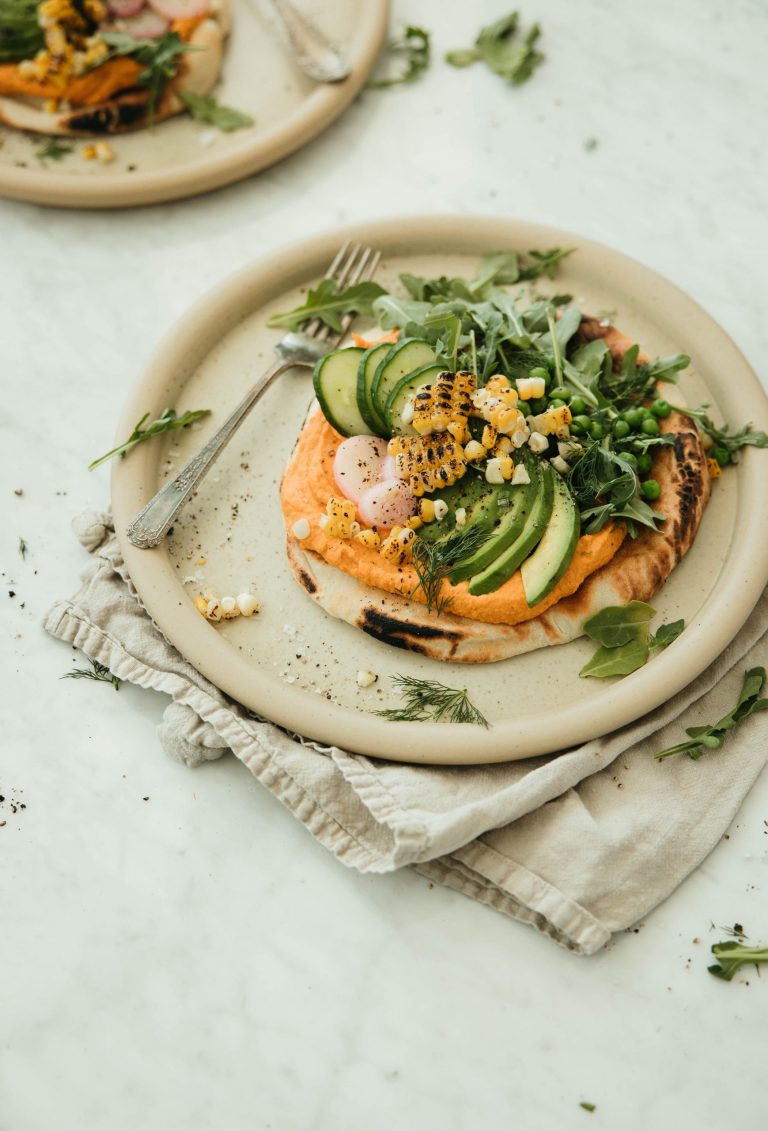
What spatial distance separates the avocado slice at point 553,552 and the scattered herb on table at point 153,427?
178 cm

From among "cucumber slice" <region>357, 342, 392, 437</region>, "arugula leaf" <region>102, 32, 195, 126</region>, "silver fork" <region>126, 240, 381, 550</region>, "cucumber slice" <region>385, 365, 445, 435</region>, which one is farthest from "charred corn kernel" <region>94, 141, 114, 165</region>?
"cucumber slice" <region>385, 365, 445, 435</region>

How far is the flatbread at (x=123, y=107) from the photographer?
582cm

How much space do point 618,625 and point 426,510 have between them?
3.12 feet

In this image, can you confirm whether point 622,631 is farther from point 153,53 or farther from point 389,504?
point 153,53

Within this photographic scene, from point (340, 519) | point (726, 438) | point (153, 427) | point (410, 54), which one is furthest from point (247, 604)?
point (410, 54)

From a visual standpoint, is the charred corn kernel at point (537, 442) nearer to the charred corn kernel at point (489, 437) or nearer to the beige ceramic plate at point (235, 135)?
the charred corn kernel at point (489, 437)

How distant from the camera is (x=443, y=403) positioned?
438 centimetres

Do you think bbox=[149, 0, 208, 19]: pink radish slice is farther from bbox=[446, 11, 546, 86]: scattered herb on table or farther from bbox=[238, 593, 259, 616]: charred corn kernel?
bbox=[238, 593, 259, 616]: charred corn kernel

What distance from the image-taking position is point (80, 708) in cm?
461

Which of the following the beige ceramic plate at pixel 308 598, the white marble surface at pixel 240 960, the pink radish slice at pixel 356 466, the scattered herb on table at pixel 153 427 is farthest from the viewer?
the scattered herb on table at pixel 153 427

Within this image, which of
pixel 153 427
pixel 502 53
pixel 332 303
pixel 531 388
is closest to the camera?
pixel 531 388

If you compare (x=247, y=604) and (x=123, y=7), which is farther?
(x=123, y=7)

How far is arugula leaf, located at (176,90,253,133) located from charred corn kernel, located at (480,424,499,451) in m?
2.81

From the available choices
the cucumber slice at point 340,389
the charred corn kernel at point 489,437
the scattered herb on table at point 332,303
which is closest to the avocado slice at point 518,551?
the charred corn kernel at point 489,437
